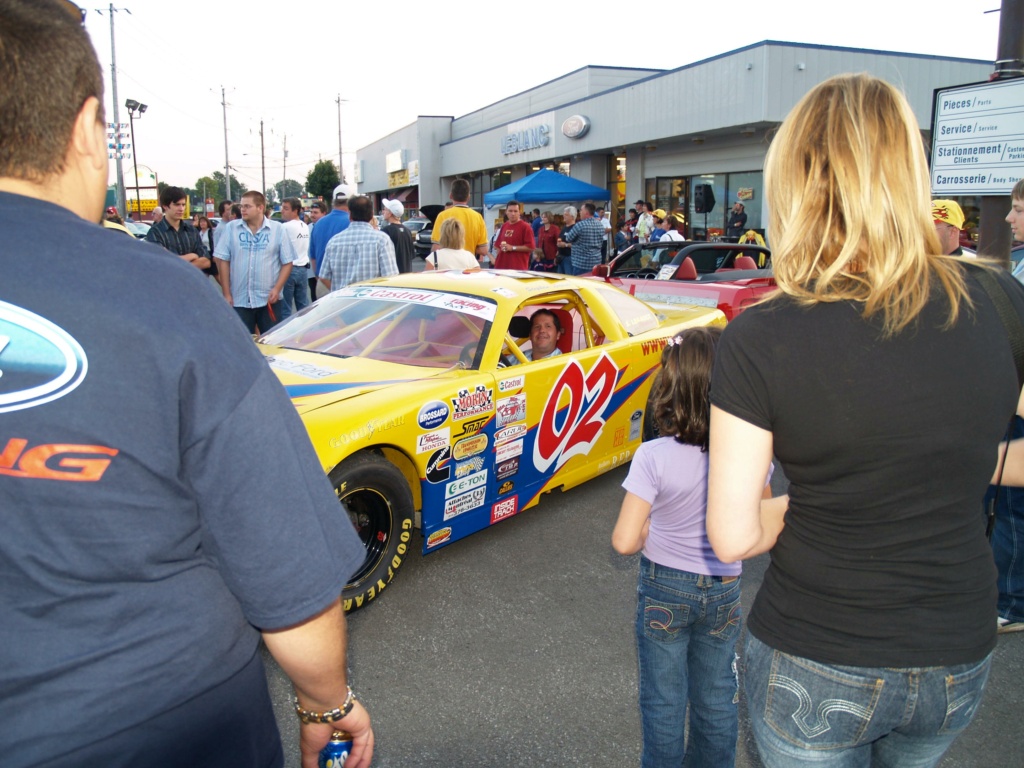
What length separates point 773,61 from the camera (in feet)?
50.2

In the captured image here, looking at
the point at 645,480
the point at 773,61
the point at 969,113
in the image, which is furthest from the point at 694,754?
the point at 773,61

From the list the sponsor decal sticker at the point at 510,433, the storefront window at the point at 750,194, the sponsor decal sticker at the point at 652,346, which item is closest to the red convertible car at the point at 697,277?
the sponsor decal sticker at the point at 652,346

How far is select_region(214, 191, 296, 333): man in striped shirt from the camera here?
7148mm

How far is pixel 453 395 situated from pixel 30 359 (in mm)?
2853

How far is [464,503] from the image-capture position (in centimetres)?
388

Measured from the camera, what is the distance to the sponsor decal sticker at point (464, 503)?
380 cm

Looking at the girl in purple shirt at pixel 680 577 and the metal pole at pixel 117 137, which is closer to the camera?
the girl in purple shirt at pixel 680 577

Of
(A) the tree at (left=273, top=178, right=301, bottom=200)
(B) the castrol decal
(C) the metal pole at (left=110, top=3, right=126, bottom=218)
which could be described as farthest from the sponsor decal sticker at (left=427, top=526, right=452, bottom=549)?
(A) the tree at (left=273, top=178, right=301, bottom=200)

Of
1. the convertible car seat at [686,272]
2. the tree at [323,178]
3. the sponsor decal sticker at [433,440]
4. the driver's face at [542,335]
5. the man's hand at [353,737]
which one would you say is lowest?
the sponsor decal sticker at [433,440]

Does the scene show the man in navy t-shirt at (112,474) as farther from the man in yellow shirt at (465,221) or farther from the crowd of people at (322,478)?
the man in yellow shirt at (465,221)

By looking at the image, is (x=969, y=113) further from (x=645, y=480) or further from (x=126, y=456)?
(x=126, y=456)

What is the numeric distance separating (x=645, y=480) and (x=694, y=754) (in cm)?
84

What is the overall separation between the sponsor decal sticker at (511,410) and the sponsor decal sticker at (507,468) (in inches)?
8.0

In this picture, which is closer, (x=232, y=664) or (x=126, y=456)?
(x=126, y=456)
